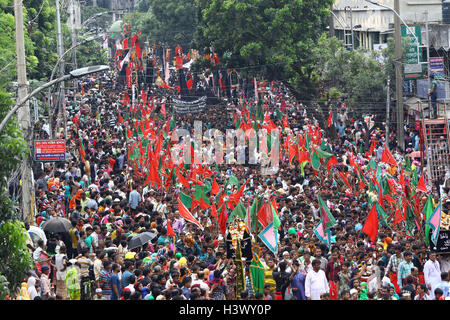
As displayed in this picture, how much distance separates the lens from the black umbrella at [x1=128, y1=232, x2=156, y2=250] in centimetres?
1403

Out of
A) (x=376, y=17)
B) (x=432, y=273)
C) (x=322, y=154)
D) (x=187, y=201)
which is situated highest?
(x=376, y=17)

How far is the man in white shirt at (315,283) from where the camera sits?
11.3 meters

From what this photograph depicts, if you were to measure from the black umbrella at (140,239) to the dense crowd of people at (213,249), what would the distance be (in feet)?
0.28

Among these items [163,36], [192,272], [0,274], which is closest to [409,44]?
[192,272]

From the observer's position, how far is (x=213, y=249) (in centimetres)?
1361

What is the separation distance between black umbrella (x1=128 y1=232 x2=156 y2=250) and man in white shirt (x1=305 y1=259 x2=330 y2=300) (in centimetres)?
354

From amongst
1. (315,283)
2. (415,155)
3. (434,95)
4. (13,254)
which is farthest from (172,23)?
(13,254)

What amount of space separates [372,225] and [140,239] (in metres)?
3.72

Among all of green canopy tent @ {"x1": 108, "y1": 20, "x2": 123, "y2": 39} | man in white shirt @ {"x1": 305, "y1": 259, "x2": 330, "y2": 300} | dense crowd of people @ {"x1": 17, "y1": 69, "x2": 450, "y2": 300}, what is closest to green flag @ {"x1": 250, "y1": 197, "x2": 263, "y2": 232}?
dense crowd of people @ {"x1": 17, "y1": 69, "x2": 450, "y2": 300}

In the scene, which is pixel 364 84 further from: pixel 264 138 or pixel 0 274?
pixel 0 274

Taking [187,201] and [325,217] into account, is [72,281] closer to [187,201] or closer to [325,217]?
[325,217]

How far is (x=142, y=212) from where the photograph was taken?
712 inches

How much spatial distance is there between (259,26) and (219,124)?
178 inches

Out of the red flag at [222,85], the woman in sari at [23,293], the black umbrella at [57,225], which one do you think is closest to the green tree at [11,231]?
the woman in sari at [23,293]
